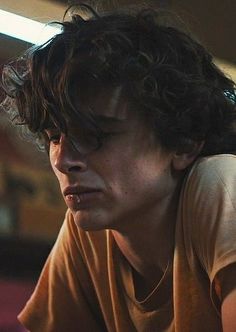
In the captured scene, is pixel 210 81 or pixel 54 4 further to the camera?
pixel 54 4

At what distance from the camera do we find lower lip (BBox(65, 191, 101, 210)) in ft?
2.55

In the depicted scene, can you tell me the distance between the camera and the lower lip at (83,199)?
777 millimetres

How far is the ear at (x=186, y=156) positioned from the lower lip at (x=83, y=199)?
0.42ft

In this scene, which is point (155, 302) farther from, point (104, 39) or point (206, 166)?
point (104, 39)

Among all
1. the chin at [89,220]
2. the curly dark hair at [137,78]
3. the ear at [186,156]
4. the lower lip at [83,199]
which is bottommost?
the chin at [89,220]

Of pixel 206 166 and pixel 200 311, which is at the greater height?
pixel 206 166

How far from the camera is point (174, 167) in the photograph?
854 millimetres

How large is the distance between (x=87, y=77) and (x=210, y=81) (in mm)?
192

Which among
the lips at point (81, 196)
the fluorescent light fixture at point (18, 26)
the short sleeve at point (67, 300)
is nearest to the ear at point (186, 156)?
the lips at point (81, 196)

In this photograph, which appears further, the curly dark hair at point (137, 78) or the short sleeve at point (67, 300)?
the short sleeve at point (67, 300)

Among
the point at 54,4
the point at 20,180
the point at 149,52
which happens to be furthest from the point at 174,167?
the point at 20,180

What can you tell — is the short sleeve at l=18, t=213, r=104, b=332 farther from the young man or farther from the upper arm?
the upper arm

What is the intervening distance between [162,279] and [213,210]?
0.15 metres

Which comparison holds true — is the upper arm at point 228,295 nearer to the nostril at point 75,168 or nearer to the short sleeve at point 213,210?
the short sleeve at point 213,210
